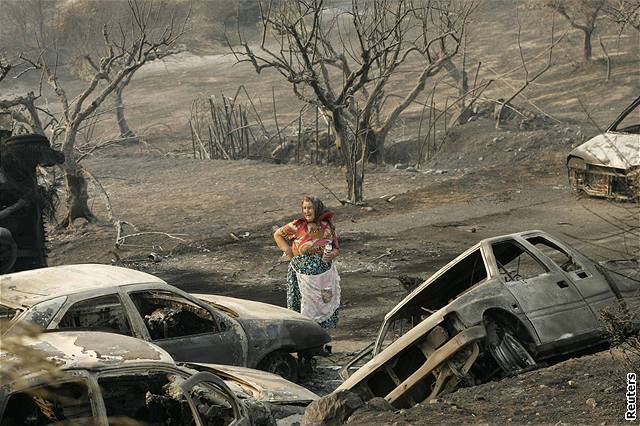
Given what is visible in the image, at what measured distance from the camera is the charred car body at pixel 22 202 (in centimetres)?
1434

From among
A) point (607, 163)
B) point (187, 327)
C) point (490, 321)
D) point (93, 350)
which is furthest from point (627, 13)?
point (93, 350)

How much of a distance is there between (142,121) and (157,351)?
32651mm

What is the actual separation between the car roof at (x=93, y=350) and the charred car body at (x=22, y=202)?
8.48 meters

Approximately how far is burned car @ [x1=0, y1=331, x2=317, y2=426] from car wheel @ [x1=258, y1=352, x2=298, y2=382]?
→ 2390 millimetres

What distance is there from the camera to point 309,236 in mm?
10750

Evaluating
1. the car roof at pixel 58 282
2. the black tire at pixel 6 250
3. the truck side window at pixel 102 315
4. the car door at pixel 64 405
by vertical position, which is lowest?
the black tire at pixel 6 250

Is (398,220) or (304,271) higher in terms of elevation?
(304,271)

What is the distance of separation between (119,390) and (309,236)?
16.5 ft

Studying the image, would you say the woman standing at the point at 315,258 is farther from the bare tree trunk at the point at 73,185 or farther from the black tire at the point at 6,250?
the bare tree trunk at the point at 73,185

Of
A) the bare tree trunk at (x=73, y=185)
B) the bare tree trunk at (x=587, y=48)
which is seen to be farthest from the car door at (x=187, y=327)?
the bare tree trunk at (x=587, y=48)

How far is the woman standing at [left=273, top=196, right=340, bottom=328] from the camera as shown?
35.3 feet

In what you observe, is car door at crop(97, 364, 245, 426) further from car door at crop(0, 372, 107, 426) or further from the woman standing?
the woman standing

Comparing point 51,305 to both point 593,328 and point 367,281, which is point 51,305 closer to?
point 593,328

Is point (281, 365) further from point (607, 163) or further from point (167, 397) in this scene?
point (607, 163)
